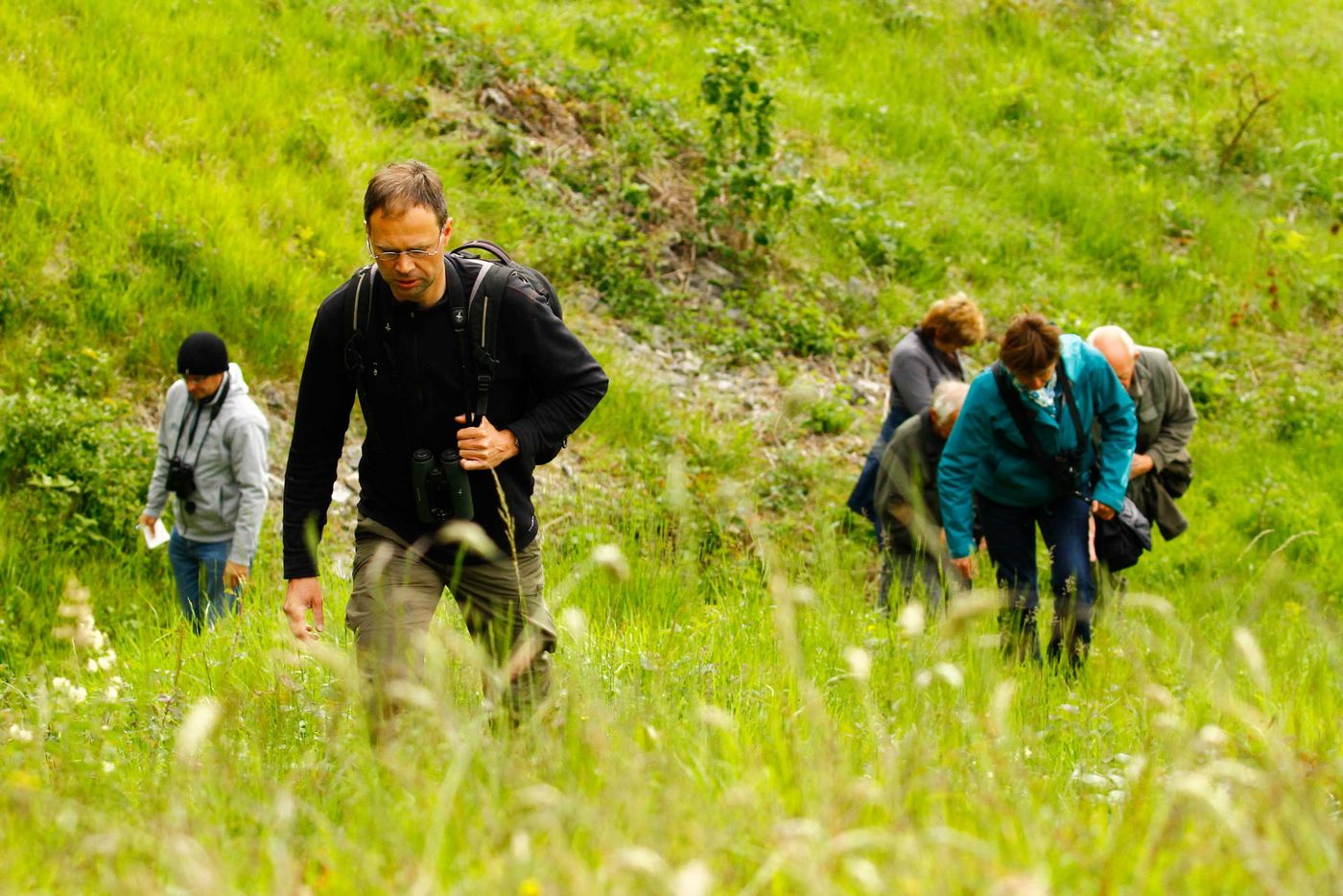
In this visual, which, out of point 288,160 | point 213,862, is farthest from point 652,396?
point 213,862

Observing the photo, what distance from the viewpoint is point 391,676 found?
3803mm

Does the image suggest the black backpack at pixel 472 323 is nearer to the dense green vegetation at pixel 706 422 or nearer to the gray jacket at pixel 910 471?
the dense green vegetation at pixel 706 422

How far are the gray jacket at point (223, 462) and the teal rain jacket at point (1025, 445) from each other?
3.55 meters

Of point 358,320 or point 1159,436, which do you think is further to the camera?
point 1159,436

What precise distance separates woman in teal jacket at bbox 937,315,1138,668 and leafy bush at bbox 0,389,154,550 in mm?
4805

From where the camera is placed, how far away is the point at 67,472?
7.95 meters

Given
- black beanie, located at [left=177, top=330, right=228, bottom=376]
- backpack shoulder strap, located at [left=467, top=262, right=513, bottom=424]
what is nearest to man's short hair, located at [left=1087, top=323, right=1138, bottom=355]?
backpack shoulder strap, located at [left=467, top=262, right=513, bottom=424]

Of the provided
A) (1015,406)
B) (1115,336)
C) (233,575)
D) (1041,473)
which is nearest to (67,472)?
(233,575)

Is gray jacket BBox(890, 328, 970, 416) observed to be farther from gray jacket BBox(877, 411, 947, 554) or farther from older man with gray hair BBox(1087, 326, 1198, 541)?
older man with gray hair BBox(1087, 326, 1198, 541)

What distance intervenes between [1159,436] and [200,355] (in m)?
5.18

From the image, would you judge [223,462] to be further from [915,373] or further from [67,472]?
[915,373]

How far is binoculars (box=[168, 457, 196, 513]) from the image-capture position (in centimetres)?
698

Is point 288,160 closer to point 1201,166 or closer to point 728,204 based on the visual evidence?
point 728,204

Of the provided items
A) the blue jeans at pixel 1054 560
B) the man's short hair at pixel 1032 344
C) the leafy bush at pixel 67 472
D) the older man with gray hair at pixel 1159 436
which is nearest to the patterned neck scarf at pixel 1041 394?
the man's short hair at pixel 1032 344
